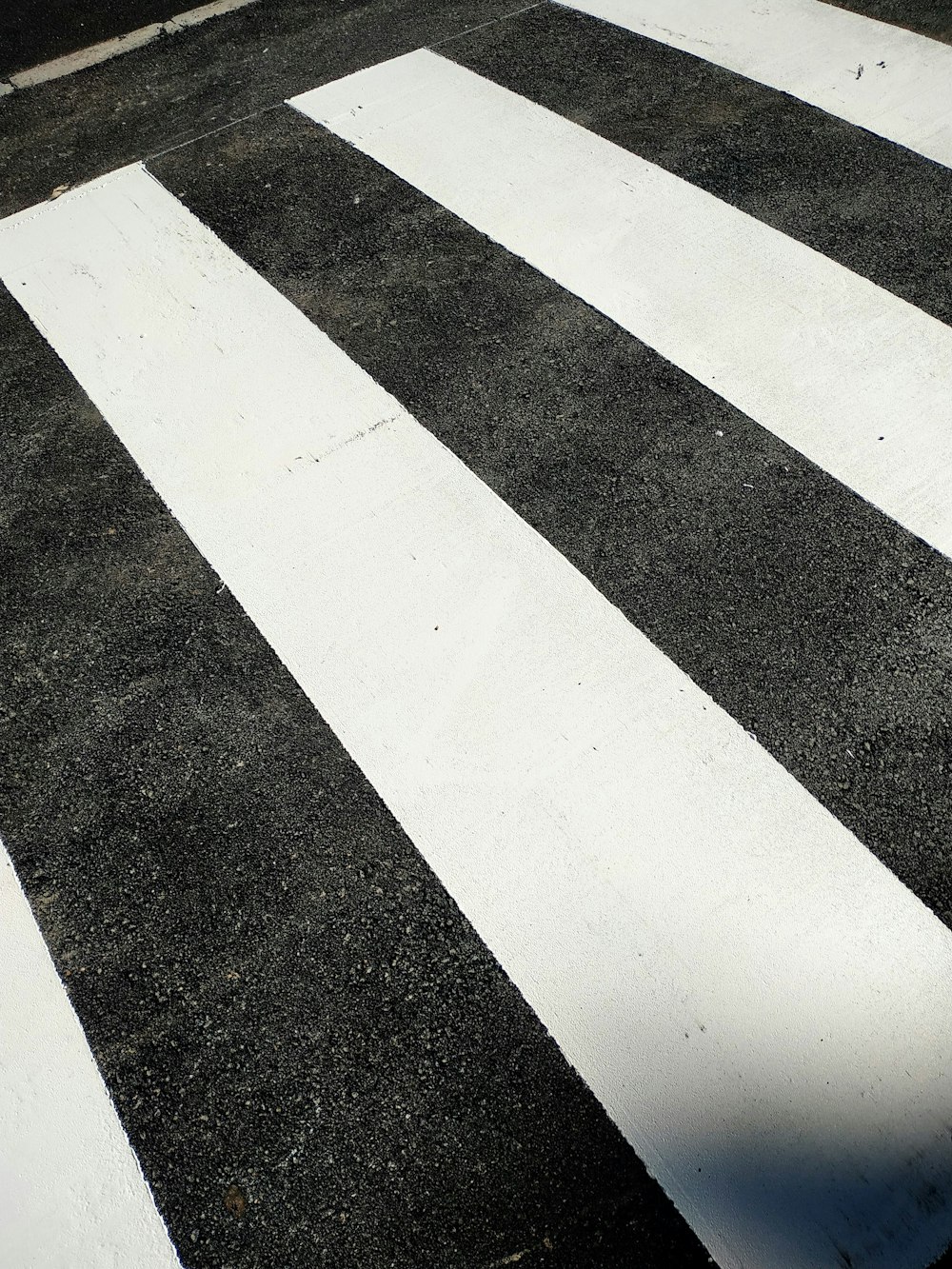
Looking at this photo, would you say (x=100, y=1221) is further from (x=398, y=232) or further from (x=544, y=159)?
(x=544, y=159)

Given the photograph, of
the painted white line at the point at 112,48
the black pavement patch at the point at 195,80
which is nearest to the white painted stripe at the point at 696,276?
the black pavement patch at the point at 195,80

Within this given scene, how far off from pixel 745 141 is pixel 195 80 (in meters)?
2.73

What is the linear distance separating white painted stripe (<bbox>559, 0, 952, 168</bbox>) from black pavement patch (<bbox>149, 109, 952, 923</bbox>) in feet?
5.61

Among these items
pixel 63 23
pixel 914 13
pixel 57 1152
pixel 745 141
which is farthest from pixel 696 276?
pixel 63 23

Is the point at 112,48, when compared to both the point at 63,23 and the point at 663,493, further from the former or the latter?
the point at 663,493

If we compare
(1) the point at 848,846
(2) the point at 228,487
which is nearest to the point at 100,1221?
(1) the point at 848,846

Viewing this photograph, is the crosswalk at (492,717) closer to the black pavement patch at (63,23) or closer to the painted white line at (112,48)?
the painted white line at (112,48)

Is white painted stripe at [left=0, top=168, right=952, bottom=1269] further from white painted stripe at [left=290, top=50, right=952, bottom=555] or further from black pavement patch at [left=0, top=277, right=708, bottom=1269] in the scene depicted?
white painted stripe at [left=290, top=50, right=952, bottom=555]

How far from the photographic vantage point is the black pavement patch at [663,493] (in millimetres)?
2617

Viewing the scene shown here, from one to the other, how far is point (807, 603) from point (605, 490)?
0.71 metres

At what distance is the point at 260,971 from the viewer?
7.84 feet

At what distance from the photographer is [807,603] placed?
2.88 meters

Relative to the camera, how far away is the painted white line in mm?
5367

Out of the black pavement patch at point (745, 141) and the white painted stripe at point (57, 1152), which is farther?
the black pavement patch at point (745, 141)
